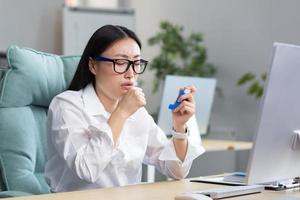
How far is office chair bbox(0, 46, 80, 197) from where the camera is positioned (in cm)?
229

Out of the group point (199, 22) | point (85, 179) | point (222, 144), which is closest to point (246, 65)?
point (199, 22)

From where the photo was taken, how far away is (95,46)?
2.13 metres

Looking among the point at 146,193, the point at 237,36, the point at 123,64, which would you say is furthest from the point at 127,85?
the point at 237,36

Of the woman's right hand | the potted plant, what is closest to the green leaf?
the potted plant

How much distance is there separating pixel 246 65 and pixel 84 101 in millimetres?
3222

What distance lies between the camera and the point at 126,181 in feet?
7.00

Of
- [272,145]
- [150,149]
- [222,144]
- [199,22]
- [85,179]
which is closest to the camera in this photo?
[272,145]

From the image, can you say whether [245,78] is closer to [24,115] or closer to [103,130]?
[24,115]

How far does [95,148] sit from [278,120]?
0.58 meters

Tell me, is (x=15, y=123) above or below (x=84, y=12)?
below

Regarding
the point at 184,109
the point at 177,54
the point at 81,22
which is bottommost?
the point at 177,54

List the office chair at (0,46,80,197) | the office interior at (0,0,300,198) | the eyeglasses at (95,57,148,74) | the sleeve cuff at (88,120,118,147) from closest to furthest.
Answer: the sleeve cuff at (88,120,118,147) → the eyeglasses at (95,57,148,74) → the office chair at (0,46,80,197) → the office interior at (0,0,300,198)

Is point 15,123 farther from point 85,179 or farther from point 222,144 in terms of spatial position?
point 222,144

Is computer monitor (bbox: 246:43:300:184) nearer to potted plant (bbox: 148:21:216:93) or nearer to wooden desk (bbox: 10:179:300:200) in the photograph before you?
wooden desk (bbox: 10:179:300:200)
